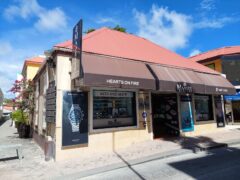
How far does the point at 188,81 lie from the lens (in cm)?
1132

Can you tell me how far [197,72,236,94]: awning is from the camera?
40.6ft

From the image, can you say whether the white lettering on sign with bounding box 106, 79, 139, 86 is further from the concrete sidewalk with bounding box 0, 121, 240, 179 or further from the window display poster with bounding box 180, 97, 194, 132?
the window display poster with bounding box 180, 97, 194, 132

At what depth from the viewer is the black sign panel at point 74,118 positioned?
821 centimetres

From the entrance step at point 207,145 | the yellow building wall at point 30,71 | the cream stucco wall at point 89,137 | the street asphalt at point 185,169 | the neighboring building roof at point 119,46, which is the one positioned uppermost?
the yellow building wall at point 30,71

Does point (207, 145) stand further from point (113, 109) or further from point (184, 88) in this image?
point (113, 109)

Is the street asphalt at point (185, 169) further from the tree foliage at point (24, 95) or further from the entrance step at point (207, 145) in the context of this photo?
the tree foliage at point (24, 95)

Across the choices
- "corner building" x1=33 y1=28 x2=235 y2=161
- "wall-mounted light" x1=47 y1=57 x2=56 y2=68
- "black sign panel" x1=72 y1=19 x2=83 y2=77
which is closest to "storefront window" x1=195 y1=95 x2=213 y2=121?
"corner building" x1=33 y1=28 x2=235 y2=161

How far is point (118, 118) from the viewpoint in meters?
10.0

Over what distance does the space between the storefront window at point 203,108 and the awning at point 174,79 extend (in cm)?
213

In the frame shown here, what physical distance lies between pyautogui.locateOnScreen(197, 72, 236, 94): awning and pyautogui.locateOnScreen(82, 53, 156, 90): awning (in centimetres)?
437

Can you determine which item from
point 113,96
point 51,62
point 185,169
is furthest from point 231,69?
point 51,62

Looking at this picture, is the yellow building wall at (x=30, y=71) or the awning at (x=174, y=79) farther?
the yellow building wall at (x=30, y=71)

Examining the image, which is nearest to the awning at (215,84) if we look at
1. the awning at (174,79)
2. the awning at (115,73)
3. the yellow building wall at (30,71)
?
the awning at (174,79)

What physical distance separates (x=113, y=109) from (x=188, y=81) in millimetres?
4286
